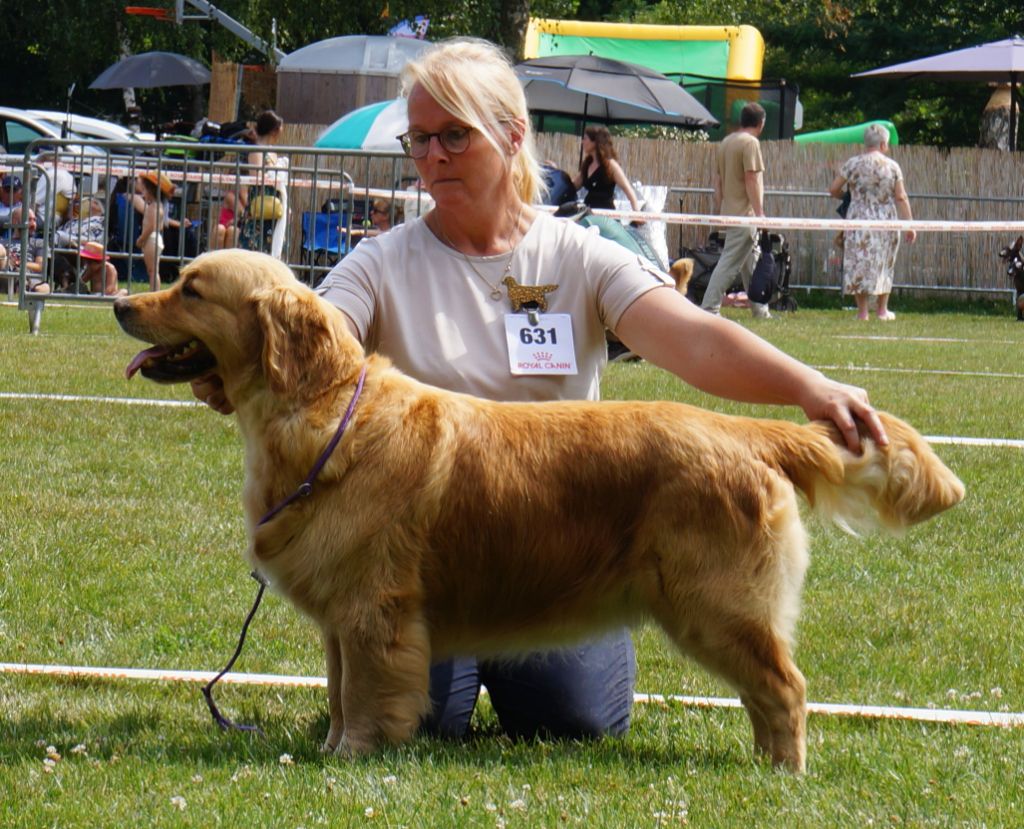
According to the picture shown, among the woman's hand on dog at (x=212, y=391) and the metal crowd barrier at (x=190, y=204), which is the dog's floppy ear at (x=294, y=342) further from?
the metal crowd barrier at (x=190, y=204)

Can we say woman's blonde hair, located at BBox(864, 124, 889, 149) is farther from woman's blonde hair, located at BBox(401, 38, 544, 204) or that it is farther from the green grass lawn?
woman's blonde hair, located at BBox(401, 38, 544, 204)

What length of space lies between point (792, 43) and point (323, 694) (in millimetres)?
33664

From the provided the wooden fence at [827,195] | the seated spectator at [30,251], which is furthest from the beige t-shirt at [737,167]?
the seated spectator at [30,251]

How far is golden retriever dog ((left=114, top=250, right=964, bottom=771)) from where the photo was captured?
11.4 ft

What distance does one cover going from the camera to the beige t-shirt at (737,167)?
1655 centimetres

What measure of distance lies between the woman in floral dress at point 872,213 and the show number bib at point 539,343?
1411 cm

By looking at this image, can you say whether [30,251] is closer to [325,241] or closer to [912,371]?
[325,241]

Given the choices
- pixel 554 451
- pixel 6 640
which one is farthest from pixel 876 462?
pixel 6 640

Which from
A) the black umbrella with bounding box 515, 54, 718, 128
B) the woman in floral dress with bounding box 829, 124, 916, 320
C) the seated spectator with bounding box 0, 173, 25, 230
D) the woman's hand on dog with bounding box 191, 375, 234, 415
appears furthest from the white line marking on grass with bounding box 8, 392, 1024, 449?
the black umbrella with bounding box 515, 54, 718, 128

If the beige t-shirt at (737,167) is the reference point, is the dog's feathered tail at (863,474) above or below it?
below

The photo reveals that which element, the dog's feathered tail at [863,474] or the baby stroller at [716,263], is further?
the baby stroller at [716,263]

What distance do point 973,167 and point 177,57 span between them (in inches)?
576

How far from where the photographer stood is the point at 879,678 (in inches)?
179

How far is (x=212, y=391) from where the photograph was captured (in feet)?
12.3
